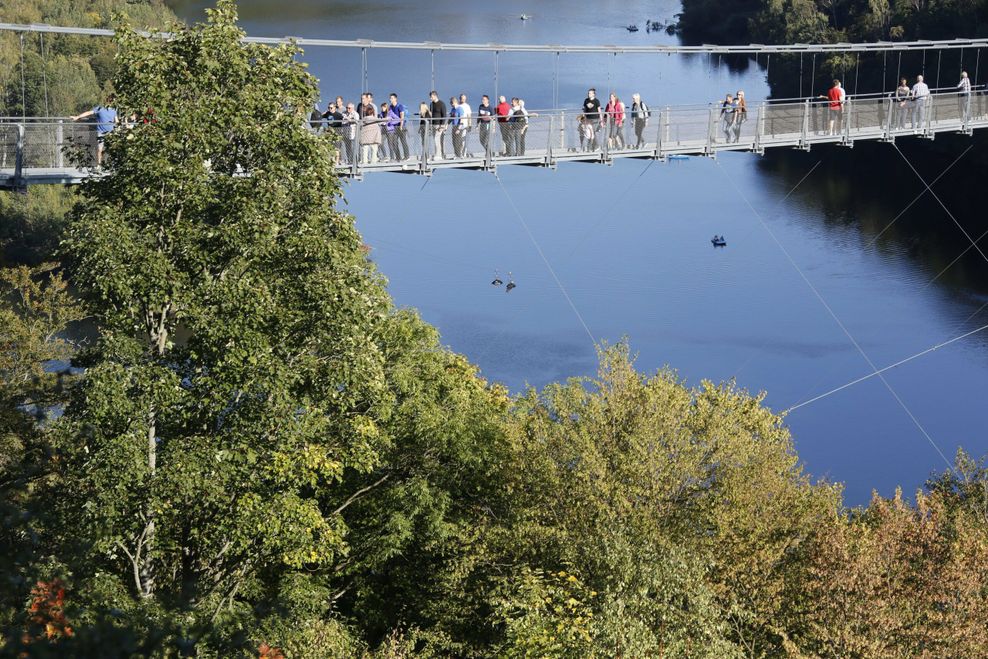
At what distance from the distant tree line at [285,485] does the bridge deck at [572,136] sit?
4.17 metres

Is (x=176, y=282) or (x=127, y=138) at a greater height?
(x=127, y=138)

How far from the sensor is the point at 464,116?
20828 millimetres

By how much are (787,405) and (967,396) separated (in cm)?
544

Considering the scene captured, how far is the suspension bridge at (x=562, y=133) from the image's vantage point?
17906 mm

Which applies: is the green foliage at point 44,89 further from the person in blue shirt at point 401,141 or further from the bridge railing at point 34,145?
the bridge railing at point 34,145

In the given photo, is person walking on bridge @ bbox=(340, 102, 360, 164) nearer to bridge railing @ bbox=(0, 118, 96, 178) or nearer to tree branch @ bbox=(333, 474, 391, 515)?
bridge railing @ bbox=(0, 118, 96, 178)

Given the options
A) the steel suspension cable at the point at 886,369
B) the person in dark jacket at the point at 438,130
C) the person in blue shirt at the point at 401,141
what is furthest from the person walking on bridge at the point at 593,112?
the steel suspension cable at the point at 886,369

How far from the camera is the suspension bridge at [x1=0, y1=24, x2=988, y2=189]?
17.9 meters

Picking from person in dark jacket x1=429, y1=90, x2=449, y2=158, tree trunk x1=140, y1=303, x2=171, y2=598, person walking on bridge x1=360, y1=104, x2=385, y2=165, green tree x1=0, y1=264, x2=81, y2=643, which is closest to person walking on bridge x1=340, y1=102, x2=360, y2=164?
person walking on bridge x1=360, y1=104, x2=385, y2=165

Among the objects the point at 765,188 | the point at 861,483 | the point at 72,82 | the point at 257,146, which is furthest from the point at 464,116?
the point at 765,188

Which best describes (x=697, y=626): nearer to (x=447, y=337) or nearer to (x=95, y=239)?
(x=95, y=239)

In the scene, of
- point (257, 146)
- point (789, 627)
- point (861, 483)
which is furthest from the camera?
point (861, 483)

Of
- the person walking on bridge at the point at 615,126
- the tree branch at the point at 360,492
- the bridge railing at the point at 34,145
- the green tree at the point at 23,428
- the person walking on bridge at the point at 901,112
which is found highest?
the person walking on bridge at the point at 901,112

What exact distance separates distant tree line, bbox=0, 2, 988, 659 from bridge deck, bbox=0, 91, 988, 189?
4175 millimetres
